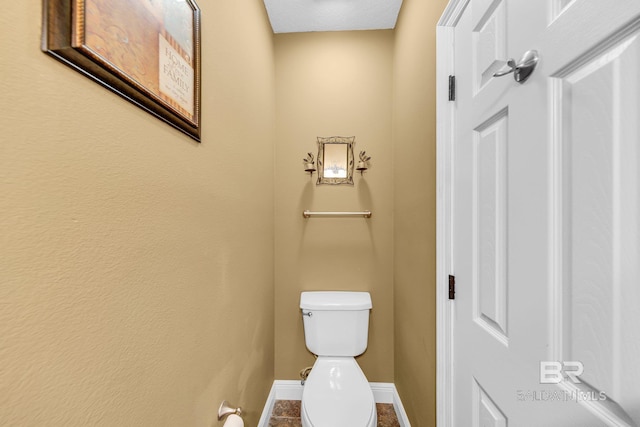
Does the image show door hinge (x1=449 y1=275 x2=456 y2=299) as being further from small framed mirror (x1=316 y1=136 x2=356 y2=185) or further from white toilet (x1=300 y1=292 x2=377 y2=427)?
small framed mirror (x1=316 y1=136 x2=356 y2=185)

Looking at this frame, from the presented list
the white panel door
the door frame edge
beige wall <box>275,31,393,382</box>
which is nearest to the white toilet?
beige wall <box>275,31,393,382</box>

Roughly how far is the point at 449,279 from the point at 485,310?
8.9 inches

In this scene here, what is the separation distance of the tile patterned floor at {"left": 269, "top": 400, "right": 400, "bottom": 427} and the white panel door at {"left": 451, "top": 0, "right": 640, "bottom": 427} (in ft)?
3.47

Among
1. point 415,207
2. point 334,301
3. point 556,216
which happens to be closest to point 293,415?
point 334,301

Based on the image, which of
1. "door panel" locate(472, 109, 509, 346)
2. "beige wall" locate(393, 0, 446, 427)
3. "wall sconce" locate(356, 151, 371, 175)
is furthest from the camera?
"wall sconce" locate(356, 151, 371, 175)

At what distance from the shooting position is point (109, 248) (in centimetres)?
51

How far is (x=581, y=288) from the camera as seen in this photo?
0.50 meters

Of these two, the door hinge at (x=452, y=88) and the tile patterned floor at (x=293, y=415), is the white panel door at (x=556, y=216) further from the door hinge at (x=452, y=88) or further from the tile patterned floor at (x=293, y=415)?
the tile patterned floor at (x=293, y=415)

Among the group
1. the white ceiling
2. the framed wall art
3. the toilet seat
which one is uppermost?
the white ceiling

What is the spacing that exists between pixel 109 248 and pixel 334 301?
1.40 meters

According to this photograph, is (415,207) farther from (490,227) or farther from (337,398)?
(337,398)

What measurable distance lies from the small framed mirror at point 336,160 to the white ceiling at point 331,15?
75 cm

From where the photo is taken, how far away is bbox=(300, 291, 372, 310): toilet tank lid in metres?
1.70

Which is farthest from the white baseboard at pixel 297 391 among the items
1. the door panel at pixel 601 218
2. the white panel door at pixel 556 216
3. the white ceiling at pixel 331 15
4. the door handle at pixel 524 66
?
the white ceiling at pixel 331 15
